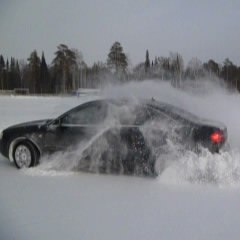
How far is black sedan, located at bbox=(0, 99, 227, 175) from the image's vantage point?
6254 mm

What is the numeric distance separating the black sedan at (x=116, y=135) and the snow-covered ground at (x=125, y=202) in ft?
0.78

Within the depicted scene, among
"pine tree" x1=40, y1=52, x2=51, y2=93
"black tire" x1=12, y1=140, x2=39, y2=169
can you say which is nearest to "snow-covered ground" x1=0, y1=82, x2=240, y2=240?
"black tire" x1=12, y1=140, x2=39, y2=169

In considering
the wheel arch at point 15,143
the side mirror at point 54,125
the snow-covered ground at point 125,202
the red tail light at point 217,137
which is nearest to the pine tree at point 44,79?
the wheel arch at point 15,143

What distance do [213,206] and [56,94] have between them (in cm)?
3957

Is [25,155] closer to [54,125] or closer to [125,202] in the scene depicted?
[54,125]

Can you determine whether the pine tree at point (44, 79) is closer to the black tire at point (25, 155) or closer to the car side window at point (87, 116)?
the black tire at point (25, 155)

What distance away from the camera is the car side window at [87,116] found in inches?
267

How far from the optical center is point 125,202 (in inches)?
199

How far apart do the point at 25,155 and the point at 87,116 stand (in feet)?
4.54

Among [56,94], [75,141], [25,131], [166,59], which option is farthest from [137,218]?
[56,94]

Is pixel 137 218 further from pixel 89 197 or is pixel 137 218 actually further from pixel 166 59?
pixel 166 59

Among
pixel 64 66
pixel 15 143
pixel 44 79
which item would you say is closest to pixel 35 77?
pixel 44 79

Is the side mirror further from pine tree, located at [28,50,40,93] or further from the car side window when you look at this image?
pine tree, located at [28,50,40,93]

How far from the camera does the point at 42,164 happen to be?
699 cm
